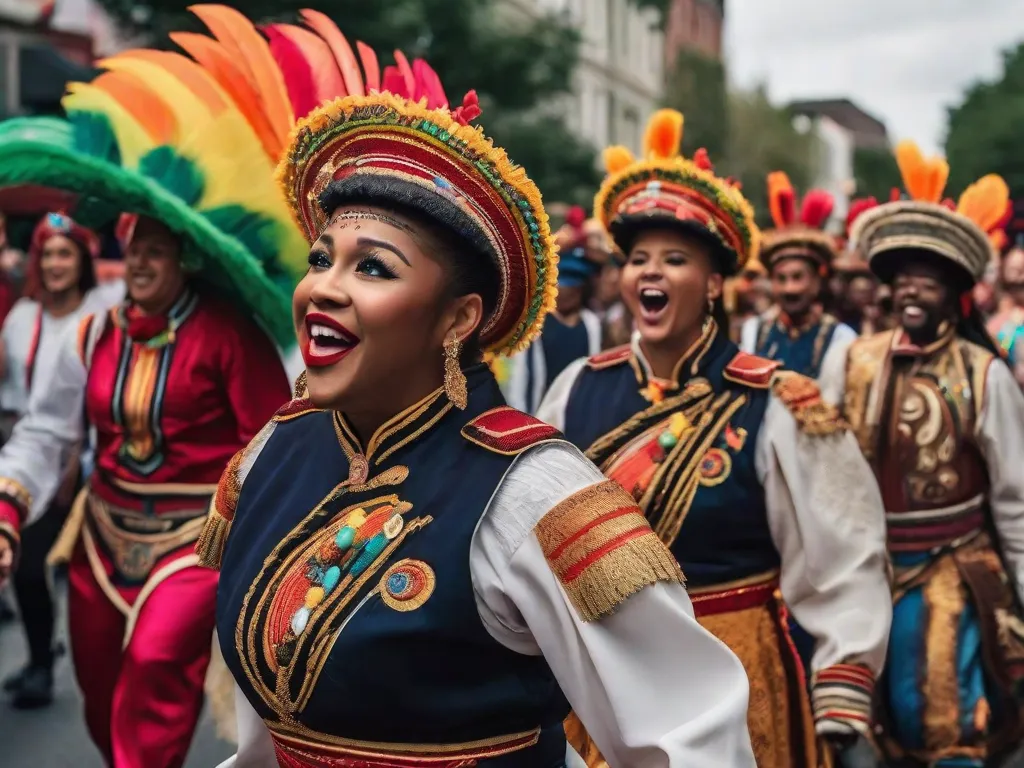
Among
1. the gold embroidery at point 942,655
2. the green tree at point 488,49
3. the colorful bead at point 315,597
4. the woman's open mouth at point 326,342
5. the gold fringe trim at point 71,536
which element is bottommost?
the gold embroidery at point 942,655

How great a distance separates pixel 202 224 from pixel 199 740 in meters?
2.85

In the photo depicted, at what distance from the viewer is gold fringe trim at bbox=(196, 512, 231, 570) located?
287cm

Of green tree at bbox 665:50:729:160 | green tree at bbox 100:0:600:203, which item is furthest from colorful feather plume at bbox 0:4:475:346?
green tree at bbox 665:50:729:160

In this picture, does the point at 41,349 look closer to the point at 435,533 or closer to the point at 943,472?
the point at 943,472

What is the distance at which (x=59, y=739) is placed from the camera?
6.14 meters

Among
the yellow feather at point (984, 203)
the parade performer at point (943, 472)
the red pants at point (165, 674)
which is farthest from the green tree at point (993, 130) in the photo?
the red pants at point (165, 674)

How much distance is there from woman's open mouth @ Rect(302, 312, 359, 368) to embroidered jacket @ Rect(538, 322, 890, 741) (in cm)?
158

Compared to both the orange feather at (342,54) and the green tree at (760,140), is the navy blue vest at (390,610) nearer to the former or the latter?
the orange feather at (342,54)

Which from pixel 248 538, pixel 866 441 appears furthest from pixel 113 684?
pixel 866 441

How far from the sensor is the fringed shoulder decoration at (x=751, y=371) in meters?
3.96

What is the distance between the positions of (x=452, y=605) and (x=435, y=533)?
0.13 metres

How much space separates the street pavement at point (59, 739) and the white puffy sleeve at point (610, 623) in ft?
12.8

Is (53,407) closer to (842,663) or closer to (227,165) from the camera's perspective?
(227,165)

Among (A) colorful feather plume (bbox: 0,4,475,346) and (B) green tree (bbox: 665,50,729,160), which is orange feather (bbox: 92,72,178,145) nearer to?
(A) colorful feather plume (bbox: 0,4,475,346)
